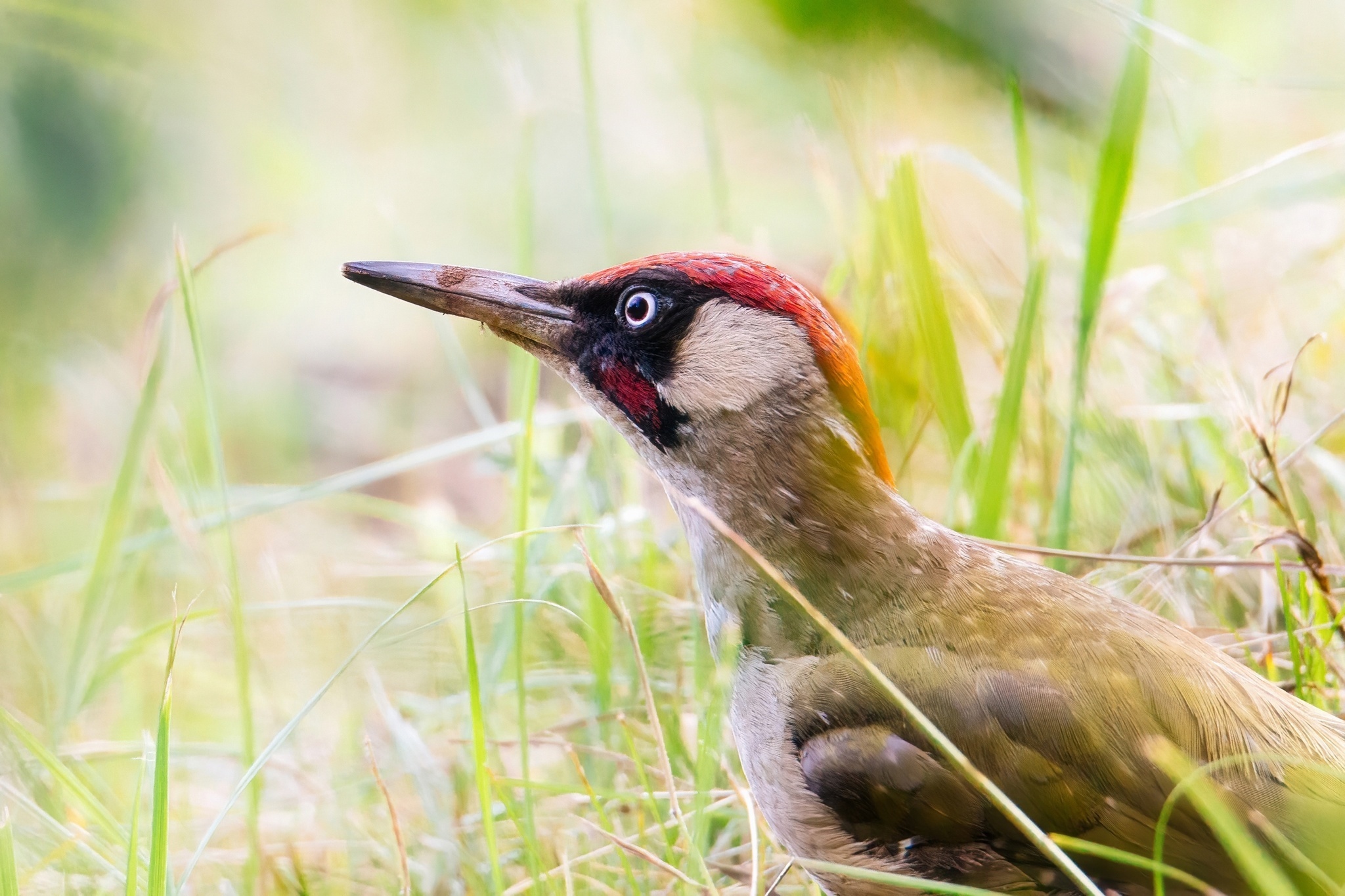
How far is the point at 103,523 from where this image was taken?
2686 mm

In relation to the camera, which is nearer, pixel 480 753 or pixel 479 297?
pixel 480 753

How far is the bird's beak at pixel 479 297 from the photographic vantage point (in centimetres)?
228

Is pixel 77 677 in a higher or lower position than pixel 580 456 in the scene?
lower

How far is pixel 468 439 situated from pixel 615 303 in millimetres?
991

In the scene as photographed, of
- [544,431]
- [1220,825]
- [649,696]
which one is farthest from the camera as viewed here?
[544,431]

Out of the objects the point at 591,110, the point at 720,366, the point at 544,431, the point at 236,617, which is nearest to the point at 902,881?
the point at 720,366

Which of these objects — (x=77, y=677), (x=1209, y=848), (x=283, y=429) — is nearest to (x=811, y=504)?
(x=1209, y=848)

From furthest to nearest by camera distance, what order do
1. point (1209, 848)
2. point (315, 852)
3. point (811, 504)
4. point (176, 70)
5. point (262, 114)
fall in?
point (262, 114) → point (315, 852) → point (811, 504) → point (1209, 848) → point (176, 70)

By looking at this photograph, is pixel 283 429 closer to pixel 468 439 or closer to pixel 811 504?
pixel 468 439

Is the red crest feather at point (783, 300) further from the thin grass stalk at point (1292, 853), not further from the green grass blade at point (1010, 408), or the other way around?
the thin grass stalk at point (1292, 853)

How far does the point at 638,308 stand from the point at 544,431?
5.20 feet

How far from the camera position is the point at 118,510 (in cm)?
258

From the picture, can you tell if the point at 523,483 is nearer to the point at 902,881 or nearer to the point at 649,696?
the point at 649,696

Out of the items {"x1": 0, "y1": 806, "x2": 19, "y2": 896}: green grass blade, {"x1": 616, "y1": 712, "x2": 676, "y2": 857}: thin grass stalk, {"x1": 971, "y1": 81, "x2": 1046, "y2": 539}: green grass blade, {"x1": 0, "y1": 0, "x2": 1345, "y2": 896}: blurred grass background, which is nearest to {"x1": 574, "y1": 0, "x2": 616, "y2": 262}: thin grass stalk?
{"x1": 0, "y1": 0, "x2": 1345, "y2": 896}: blurred grass background
